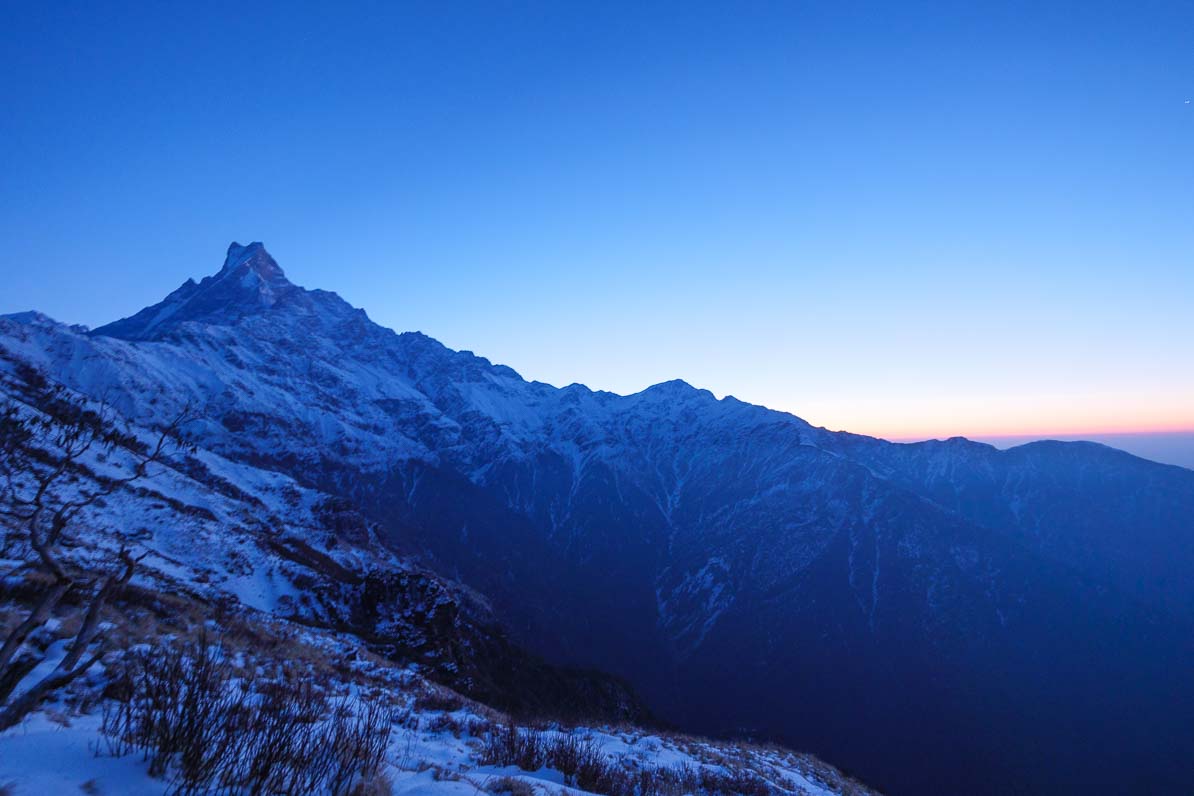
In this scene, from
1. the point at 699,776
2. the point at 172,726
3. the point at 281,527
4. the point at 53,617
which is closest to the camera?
the point at 172,726

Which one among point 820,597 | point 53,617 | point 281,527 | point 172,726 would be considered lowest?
point 820,597

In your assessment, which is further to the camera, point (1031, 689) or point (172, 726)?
point (1031, 689)

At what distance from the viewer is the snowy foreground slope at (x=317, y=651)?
5363 mm

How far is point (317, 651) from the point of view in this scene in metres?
19.7

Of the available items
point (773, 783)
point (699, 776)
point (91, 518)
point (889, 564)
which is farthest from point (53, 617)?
point (889, 564)

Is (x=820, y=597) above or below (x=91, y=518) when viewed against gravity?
below

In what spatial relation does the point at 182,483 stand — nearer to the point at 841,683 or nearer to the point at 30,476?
the point at 30,476

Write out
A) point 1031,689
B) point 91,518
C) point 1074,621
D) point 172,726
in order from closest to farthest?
point 172,726 < point 91,518 < point 1031,689 < point 1074,621

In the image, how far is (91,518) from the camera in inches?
1775

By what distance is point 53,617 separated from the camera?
10.4 metres

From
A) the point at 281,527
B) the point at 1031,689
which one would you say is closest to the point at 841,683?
the point at 1031,689

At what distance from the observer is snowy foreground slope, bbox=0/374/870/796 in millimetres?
5363

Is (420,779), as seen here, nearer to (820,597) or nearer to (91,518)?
(91,518)

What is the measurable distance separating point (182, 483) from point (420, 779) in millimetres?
79637
